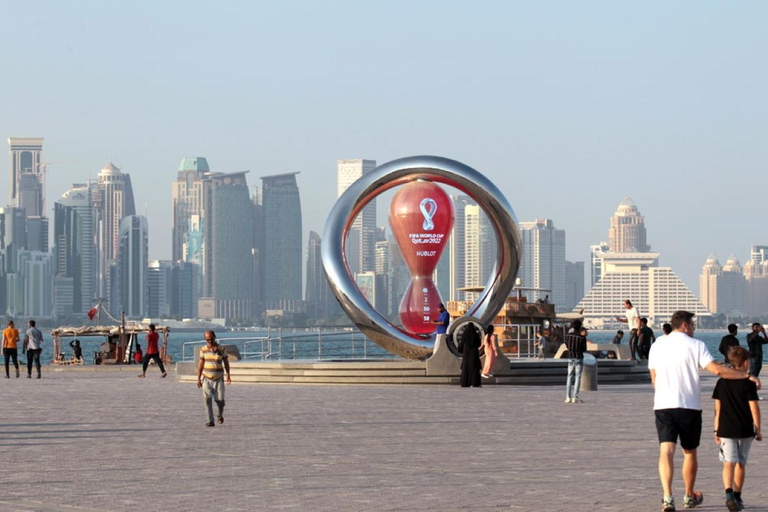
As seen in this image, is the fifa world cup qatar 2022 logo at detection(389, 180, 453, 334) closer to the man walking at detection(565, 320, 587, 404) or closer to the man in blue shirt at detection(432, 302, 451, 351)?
the man in blue shirt at detection(432, 302, 451, 351)

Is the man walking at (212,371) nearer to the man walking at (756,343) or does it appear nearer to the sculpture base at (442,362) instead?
the sculpture base at (442,362)

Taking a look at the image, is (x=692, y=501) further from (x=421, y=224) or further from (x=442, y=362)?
(x=421, y=224)

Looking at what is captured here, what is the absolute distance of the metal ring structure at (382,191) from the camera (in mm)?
25203

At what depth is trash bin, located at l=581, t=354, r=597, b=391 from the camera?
22.2 m

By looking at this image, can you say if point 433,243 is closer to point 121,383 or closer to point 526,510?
point 121,383

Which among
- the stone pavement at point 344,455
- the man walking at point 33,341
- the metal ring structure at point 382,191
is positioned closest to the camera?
the stone pavement at point 344,455

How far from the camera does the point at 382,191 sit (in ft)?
89.3

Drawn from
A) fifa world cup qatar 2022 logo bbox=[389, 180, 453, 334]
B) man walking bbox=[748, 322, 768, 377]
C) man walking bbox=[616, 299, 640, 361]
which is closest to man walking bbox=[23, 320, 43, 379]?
fifa world cup qatar 2022 logo bbox=[389, 180, 453, 334]

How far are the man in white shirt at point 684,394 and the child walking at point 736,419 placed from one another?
7cm

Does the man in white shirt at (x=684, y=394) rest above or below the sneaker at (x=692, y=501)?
above

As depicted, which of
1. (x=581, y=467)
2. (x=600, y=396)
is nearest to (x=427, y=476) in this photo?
(x=581, y=467)

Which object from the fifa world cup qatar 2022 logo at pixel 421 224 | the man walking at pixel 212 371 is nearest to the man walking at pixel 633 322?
the fifa world cup qatar 2022 logo at pixel 421 224

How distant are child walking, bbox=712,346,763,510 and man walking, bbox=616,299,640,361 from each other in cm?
1636

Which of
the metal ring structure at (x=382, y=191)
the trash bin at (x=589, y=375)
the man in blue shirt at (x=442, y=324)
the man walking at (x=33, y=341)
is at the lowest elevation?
Result: the trash bin at (x=589, y=375)
